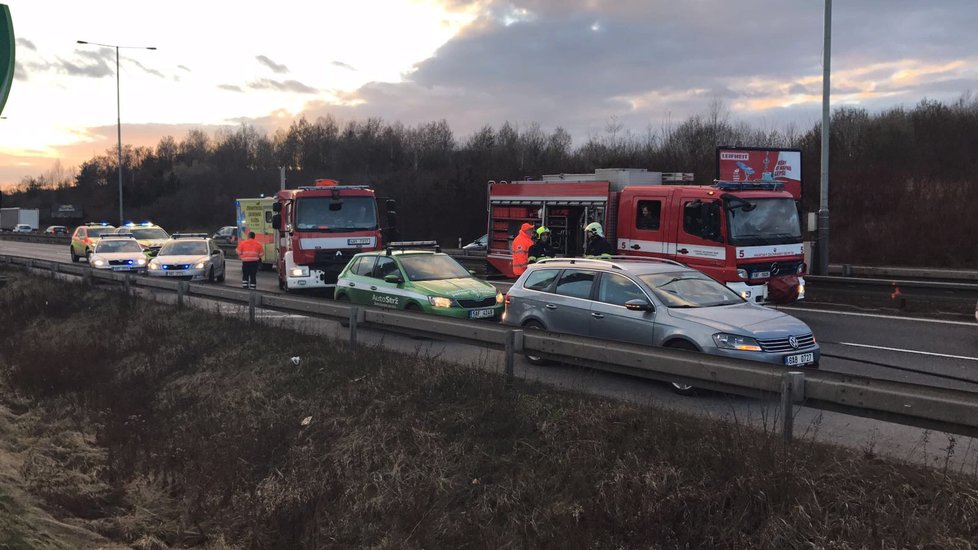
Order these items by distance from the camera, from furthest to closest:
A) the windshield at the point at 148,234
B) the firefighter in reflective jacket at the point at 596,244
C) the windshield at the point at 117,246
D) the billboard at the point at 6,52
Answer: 1. the windshield at the point at 148,234
2. the windshield at the point at 117,246
3. the firefighter in reflective jacket at the point at 596,244
4. the billboard at the point at 6,52

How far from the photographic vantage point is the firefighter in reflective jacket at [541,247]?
49.2 feet

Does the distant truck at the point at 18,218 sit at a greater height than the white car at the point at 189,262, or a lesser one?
greater

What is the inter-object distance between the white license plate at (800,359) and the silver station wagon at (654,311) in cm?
1

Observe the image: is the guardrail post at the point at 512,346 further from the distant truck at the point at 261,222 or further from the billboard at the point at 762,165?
the distant truck at the point at 261,222

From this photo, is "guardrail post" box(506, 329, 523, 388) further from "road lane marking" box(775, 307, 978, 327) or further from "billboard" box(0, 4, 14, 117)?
"road lane marking" box(775, 307, 978, 327)

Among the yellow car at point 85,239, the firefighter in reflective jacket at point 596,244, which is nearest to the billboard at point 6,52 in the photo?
the firefighter in reflective jacket at point 596,244

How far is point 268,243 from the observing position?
1109 inches

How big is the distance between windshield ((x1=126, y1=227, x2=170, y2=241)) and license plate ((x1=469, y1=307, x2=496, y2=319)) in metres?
24.0

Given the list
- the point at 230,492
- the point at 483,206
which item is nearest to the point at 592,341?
the point at 230,492

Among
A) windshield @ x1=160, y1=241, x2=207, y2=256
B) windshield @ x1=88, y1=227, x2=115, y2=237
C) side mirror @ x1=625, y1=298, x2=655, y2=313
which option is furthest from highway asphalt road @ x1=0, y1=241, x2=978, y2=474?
windshield @ x1=88, y1=227, x2=115, y2=237

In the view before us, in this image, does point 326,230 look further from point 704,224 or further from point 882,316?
point 882,316

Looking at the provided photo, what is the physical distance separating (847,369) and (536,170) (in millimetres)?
52700

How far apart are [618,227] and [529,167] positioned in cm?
4857

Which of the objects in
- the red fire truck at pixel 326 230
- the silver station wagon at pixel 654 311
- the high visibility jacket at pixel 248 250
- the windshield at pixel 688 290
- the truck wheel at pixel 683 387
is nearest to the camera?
the silver station wagon at pixel 654 311
